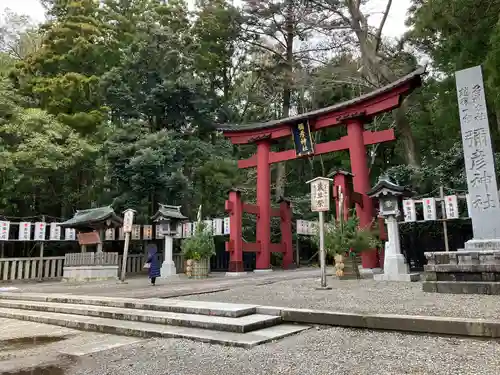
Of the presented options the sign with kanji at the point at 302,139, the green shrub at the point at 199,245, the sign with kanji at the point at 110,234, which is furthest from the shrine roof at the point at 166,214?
the sign with kanji at the point at 302,139

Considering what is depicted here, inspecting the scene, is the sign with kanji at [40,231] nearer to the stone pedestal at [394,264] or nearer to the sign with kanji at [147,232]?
the sign with kanji at [147,232]

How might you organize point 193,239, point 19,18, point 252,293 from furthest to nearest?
point 19,18, point 193,239, point 252,293

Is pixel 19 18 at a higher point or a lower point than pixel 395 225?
higher

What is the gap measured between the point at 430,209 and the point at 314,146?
489cm

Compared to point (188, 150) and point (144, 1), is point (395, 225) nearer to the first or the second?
point (188, 150)

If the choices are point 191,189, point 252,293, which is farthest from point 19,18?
point 252,293

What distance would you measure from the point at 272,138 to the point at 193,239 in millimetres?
5747

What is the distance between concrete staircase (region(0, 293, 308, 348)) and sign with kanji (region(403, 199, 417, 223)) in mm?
9728

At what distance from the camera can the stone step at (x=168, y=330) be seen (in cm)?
419

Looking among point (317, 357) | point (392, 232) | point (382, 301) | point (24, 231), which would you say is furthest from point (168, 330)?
point (24, 231)

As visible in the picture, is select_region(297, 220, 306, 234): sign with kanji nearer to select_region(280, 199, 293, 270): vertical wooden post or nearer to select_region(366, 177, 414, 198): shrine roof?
select_region(280, 199, 293, 270): vertical wooden post

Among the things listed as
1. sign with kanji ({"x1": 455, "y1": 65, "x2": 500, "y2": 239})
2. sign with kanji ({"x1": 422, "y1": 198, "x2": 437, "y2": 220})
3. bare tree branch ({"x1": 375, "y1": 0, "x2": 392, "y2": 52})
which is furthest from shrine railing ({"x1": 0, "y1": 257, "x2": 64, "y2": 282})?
bare tree branch ({"x1": 375, "y1": 0, "x2": 392, "y2": 52})

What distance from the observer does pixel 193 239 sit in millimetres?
14000

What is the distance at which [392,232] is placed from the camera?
32.9ft
